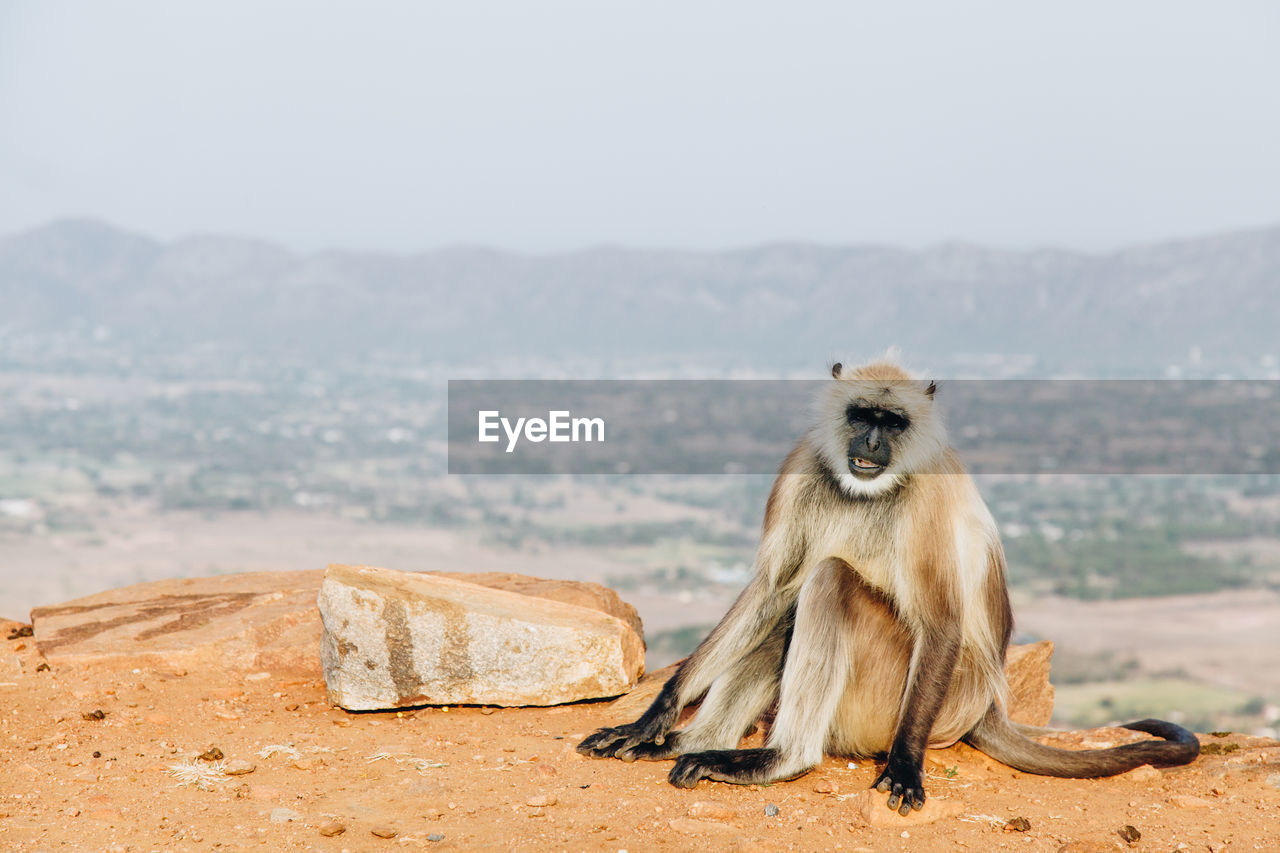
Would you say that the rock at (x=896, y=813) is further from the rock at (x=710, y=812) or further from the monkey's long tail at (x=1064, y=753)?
the monkey's long tail at (x=1064, y=753)

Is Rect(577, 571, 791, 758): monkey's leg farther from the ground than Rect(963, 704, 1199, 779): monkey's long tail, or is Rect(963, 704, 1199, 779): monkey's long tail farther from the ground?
Rect(577, 571, 791, 758): monkey's leg

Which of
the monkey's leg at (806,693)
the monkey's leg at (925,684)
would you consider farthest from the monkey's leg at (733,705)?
the monkey's leg at (925,684)

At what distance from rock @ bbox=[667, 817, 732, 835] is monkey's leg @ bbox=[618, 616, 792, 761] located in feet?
3.12

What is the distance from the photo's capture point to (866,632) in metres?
5.65

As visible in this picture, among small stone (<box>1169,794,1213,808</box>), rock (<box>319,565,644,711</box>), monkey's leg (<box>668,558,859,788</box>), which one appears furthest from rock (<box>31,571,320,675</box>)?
small stone (<box>1169,794,1213,808</box>)

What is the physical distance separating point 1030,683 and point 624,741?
3.40m

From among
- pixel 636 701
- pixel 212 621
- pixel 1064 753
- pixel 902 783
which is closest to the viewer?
pixel 902 783

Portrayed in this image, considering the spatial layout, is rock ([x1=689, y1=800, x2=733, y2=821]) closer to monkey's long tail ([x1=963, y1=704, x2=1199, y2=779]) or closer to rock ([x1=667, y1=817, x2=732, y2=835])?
rock ([x1=667, y1=817, x2=732, y2=835])

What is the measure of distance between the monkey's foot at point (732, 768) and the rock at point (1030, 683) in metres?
2.77

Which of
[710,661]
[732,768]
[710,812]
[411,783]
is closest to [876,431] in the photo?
[710,661]

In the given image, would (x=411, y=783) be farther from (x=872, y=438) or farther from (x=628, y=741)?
(x=872, y=438)

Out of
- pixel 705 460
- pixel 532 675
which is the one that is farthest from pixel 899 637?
pixel 705 460

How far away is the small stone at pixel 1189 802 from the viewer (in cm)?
560

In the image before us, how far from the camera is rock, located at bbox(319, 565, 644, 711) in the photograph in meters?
6.80
